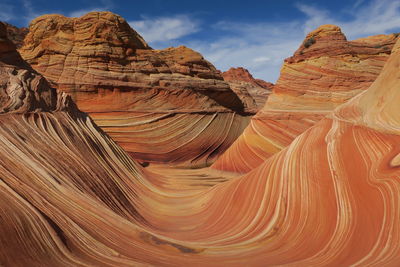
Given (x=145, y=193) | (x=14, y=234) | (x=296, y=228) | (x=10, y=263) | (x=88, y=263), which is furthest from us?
(x=145, y=193)

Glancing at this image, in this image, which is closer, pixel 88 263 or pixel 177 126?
pixel 88 263

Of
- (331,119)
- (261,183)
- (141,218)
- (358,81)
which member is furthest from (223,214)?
(358,81)

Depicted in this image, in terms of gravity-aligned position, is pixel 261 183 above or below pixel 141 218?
above

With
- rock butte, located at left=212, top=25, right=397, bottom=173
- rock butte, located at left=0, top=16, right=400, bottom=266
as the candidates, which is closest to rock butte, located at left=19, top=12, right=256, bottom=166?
rock butte, located at left=212, top=25, right=397, bottom=173

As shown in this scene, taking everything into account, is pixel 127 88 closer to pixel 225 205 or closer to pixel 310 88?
pixel 310 88

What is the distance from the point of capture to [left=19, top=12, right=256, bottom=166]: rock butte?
1116 cm

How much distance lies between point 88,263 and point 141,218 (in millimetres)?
2110

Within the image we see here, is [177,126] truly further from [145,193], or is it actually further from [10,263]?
[10,263]

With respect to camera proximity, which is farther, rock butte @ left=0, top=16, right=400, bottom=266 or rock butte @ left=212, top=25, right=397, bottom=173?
rock butte @ left=212, top=25, right=397, bottom=173

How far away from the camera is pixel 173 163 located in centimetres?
1102

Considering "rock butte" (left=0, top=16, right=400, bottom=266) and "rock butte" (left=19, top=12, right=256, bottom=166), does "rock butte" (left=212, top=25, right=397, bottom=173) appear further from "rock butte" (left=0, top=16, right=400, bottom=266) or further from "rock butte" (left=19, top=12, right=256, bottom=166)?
"rock butte" (left=0, top=16, right=400, bottom=266)

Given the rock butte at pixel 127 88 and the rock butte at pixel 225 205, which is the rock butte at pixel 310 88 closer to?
the rock butte at pixel 127 88

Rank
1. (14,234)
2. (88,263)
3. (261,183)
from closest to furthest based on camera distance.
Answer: (14,234) < (88,263) < (261,183)

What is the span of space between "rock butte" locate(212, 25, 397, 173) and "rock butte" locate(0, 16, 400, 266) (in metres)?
3.64
